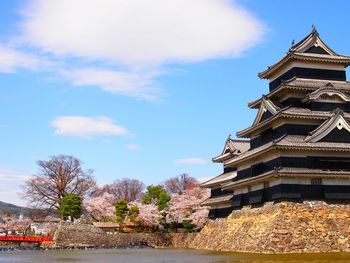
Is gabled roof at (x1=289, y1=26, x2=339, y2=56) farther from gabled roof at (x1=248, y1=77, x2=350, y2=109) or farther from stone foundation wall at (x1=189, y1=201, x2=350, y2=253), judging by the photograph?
stone foundation wall at (x1=189, y1=201, x2=350, y2=253)

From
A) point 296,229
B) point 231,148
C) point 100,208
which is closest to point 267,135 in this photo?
point 296,229

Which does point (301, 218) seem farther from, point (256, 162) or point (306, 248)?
point (256, 162)

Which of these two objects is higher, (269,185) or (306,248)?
(269,185)

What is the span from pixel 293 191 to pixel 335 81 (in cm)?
1069

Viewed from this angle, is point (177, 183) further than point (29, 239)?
Yes

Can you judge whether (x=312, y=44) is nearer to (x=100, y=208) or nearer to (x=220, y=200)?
(x=220, y=200)

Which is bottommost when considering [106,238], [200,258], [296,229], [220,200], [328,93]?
[200,258]

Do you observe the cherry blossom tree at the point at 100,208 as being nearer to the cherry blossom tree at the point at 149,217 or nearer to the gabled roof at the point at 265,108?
the cherry blossom tree at the point at 149,217

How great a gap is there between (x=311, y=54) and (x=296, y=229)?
46.3ft

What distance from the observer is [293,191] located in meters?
32.8

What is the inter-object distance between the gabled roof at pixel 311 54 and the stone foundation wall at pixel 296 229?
1137 cm

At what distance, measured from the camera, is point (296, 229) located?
30.9 meters

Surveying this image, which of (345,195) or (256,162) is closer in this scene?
(345,195)

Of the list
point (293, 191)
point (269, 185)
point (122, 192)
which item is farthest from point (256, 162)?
point (122, 192)
